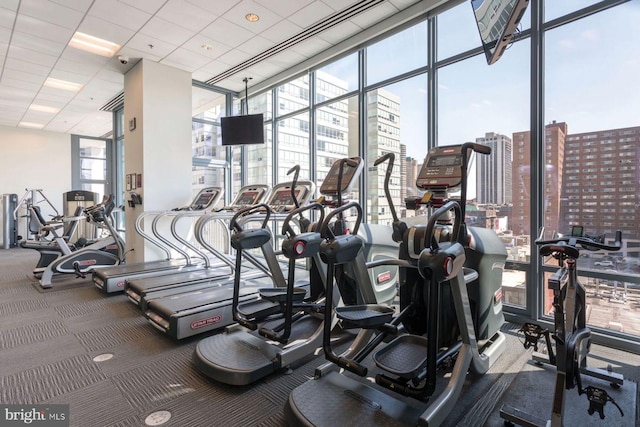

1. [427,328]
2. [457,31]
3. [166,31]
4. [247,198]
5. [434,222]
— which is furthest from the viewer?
[247,198]

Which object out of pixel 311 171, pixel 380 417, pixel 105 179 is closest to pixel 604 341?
pixel 380 417

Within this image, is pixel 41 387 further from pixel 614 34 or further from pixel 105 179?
pixel 105 179

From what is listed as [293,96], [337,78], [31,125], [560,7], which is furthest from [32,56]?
[560,7]

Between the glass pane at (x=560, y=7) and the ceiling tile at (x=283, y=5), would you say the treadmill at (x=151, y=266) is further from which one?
the glass pane at (x=560, y=7)

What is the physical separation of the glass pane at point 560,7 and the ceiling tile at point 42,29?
6244 mm

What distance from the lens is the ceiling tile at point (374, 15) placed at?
Answer: 4461 millimetres

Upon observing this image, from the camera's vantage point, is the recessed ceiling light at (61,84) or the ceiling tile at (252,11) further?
the recessed ceiling light at (61,84)

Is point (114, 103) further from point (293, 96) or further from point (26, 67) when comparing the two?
point (293, 96)

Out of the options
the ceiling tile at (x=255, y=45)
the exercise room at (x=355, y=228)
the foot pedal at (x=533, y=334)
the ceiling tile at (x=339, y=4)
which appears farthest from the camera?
the ceiling tile at (x=255, y=45)

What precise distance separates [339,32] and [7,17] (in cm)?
461

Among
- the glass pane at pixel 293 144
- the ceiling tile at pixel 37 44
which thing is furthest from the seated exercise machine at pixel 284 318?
the ceiling tile at pixel 37 44

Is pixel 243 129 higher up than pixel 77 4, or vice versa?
pixel 77 4

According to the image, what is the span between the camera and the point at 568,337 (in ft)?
5.77

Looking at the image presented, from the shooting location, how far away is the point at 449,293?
240cm
